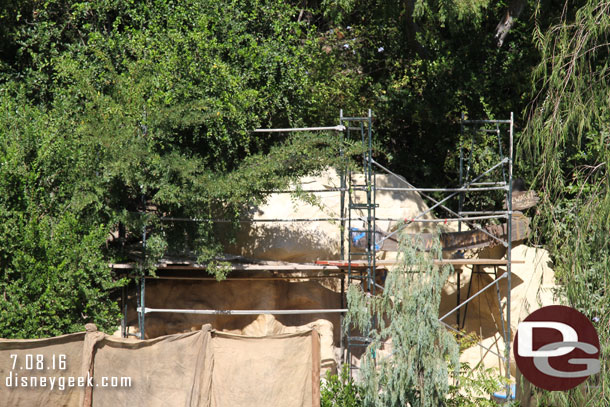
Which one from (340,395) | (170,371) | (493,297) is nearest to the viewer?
(170,371)

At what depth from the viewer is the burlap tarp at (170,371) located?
28.9 ft

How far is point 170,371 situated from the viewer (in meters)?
8.89

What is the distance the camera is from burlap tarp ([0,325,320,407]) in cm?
880

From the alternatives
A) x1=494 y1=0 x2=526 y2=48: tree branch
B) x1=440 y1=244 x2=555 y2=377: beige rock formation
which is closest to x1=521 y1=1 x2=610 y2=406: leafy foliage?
x1=440 y1=244 x2=555 y2=377: beige rock formation

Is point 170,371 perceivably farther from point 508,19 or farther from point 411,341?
point 508,19

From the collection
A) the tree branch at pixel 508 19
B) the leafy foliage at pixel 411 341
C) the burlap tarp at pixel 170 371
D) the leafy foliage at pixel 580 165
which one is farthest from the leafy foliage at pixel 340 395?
the tree branch at pixel 508 19

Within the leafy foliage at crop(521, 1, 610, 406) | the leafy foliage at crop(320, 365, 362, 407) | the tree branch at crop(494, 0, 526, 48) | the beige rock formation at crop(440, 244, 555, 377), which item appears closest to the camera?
the leafy foliage at crop(521, 1, 610, 406)

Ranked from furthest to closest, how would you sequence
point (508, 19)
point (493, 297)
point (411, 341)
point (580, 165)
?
1. point (508, 19)
2. point (493, 297)
3. point (580, 165)
4. point (411, 341)

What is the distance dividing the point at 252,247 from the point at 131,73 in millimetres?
3142

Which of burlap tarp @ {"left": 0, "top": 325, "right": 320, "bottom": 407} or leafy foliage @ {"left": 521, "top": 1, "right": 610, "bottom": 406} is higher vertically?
leafy foliage @ {"left": 521, "top": 1, "right": 610, "bottom": 406}

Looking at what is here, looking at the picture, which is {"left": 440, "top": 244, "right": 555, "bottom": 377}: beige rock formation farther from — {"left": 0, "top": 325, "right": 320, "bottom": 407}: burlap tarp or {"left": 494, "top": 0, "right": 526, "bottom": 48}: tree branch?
{"left": 0, "top": 325, "right": 320, "bottom": 407}: burlap tarp

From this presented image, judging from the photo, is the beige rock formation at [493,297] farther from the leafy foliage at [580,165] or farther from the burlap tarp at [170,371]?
the burlap tarp at [170,371]

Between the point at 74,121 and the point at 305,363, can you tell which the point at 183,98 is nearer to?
the point at 74,121

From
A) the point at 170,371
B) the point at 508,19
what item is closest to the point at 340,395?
the point at 170,371
